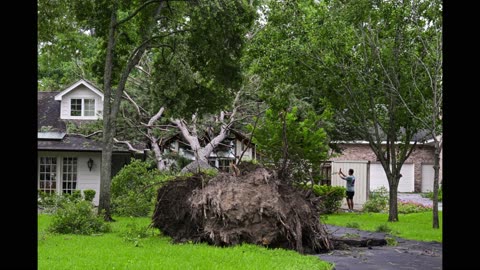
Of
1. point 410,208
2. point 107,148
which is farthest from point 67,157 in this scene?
point 410,208

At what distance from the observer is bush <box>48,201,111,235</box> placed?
627 inches

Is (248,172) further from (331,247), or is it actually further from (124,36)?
(124,36)

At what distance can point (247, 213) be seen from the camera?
1283cm

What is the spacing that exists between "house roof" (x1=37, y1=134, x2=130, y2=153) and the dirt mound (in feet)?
50.2

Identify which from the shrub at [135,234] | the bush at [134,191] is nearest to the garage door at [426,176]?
the bush at [134,191]

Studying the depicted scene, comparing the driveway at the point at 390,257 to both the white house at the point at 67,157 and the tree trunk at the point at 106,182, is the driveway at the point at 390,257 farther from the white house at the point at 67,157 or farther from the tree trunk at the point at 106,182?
the white house at the point at 67,157

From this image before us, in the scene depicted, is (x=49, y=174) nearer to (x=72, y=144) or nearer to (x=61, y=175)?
(x=61, y=175)

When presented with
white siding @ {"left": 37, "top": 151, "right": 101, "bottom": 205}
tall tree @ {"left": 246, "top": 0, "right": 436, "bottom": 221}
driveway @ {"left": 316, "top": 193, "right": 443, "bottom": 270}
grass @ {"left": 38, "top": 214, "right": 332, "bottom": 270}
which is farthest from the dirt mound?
white siding @ {"left": 37, "top": 151, "right": 101, "bottom": 205}

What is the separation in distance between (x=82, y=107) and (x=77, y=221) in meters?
16.9
